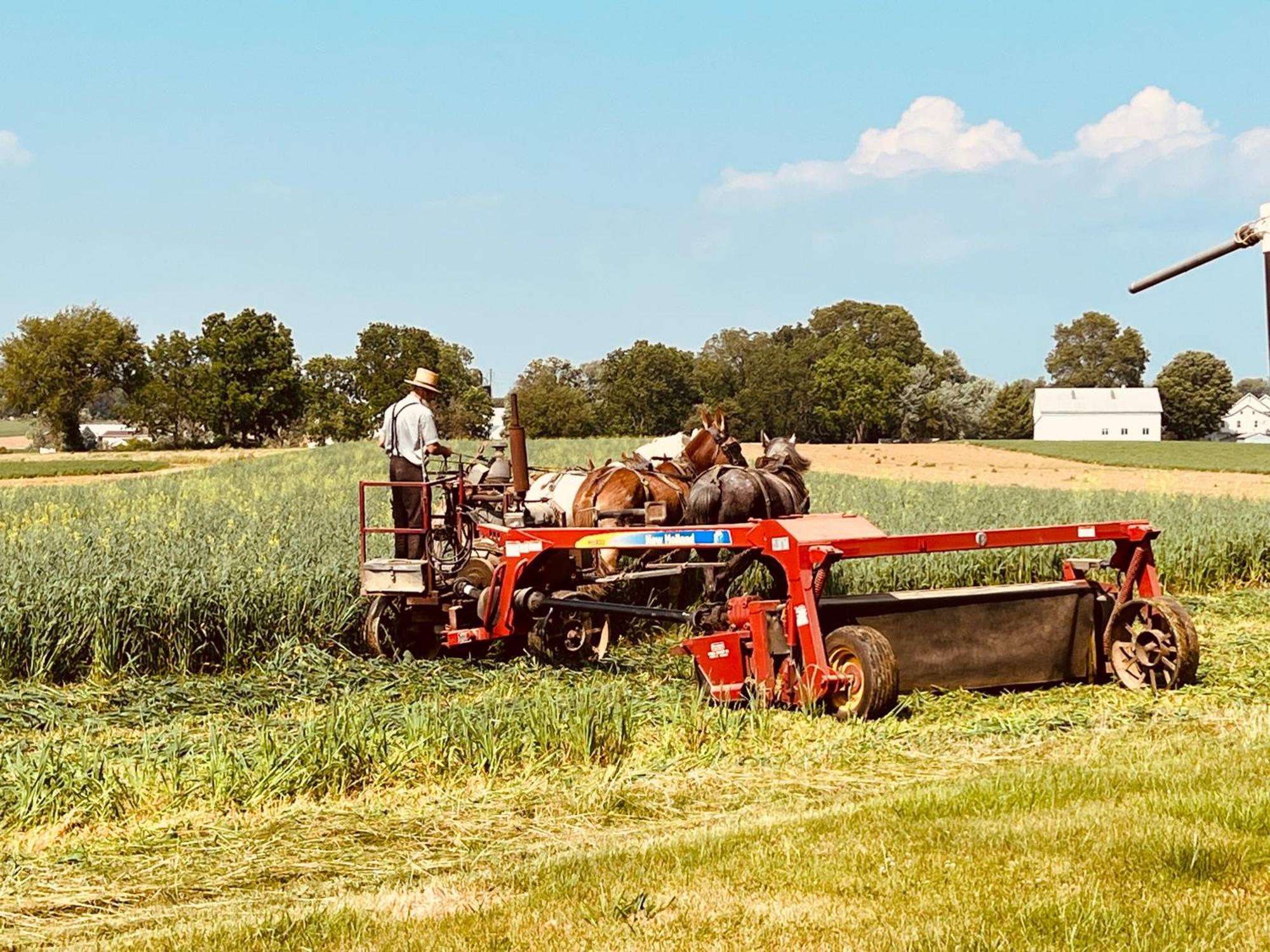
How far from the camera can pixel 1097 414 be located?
370 ft

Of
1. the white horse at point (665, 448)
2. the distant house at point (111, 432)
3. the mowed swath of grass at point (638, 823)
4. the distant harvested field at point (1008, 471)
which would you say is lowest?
the mowed swath of grass at point (638, 823)

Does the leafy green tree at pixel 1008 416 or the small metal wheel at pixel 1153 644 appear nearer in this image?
the small metal wheel at pixel 1153 644

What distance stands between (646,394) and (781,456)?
77.8 meters

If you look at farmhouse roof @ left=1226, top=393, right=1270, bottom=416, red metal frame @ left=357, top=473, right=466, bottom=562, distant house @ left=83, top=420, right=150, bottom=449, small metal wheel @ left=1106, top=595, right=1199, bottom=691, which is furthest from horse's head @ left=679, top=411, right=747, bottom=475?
farmhouse roof @ left=1226, top=393, right=1270, bottom=416

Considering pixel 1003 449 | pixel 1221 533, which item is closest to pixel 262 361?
pixel 1003 449

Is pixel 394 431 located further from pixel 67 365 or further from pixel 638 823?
pixel 67 365

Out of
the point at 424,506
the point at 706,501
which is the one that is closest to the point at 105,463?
the point at 706,501

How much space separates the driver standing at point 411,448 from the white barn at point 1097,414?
106279mm

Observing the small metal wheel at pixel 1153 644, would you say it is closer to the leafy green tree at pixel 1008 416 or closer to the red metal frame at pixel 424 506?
the red metal frame at pixel 424 506

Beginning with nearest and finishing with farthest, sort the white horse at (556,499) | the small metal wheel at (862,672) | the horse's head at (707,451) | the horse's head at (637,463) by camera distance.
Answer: the small metal wheel at (862,672) < the white horse at (556,499) < the horse's head at (637,463) < the horse's head at (707,451)

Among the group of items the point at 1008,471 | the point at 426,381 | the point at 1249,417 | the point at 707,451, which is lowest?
the point at 1008,471

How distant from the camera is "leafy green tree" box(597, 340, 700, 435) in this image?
300 ft

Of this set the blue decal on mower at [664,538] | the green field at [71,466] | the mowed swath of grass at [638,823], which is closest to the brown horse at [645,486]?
the blue decal on mower at [664,538]

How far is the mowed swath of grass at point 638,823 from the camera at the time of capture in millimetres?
4309
